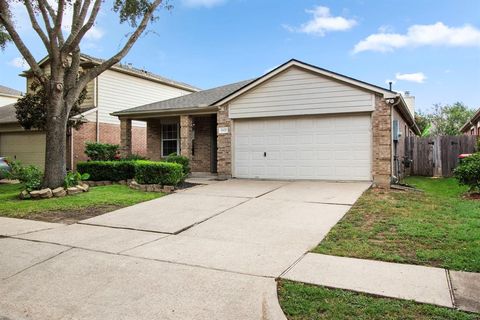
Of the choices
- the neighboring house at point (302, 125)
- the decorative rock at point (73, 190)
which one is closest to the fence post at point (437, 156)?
the neighboring house at point (302, 125)

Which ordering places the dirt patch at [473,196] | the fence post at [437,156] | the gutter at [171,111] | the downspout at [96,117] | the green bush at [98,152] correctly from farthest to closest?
the downspout at [96,117] < the fence post at [437,156] < the green bush at [98,152] < the gutter at [171,111] < the dirt patch at [473,196]

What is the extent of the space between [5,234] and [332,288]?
232 inches

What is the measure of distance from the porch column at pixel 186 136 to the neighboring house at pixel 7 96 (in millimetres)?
21880

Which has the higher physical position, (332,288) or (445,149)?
(445,149)

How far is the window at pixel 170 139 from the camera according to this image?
1772cm

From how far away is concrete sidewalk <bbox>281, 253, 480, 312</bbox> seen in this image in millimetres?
3723

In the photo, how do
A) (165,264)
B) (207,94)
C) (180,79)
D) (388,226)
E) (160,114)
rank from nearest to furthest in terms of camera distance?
1. (165,264)
2. (388,226)
3. (160,114)
4. (207,94)
5. (180,79)

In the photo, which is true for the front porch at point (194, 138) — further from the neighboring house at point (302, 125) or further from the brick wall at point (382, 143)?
the brick wall at point (382, 143)

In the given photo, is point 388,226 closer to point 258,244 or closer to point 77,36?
point 258,244

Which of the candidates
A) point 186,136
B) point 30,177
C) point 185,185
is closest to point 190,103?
point 186,136

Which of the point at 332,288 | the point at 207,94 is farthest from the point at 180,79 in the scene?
the point at 332,288

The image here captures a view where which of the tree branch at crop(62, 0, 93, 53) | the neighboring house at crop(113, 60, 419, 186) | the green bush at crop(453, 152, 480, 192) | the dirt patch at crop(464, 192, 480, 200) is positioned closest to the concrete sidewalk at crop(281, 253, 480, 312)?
the dirt patch at crop(464, 192, 480, 200)

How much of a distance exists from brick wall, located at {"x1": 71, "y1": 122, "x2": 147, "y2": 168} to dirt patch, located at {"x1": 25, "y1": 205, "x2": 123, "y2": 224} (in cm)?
→ 1036

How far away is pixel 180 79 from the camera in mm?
27641
